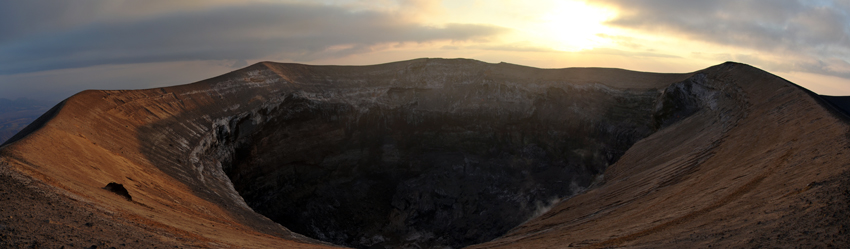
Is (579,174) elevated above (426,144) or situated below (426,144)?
below

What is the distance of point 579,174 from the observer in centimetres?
3375

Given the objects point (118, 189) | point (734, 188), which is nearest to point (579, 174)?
point (734, 188)

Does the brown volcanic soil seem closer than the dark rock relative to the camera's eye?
Yes

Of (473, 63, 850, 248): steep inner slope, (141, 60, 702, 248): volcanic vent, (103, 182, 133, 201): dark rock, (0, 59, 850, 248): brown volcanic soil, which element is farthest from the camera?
(141, 60, 702, 248): volcanic vent

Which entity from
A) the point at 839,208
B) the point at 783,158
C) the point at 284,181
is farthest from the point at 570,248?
the point at 284,181

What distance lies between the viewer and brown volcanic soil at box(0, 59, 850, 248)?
7.73 m

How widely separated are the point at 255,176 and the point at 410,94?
15.9 m

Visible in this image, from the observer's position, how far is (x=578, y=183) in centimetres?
3309

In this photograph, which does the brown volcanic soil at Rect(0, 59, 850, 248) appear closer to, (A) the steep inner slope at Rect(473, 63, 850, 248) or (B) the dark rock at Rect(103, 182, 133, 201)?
(A) the steep inner slope at Rect(473, 63, 850, 248)

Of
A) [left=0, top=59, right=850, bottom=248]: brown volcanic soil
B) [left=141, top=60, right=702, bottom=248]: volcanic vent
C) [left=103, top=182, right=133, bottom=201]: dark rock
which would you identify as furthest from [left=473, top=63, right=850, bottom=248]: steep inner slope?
[left=103, top=182, right=133, bottom=201]: dark rock

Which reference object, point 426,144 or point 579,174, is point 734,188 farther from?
point 426,144

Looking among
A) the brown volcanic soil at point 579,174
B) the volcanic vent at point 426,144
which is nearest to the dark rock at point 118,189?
the brown volcanic soil at point 579,174

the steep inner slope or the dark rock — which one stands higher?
the steep inner slope

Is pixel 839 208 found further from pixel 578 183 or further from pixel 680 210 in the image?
pixel 578 183
